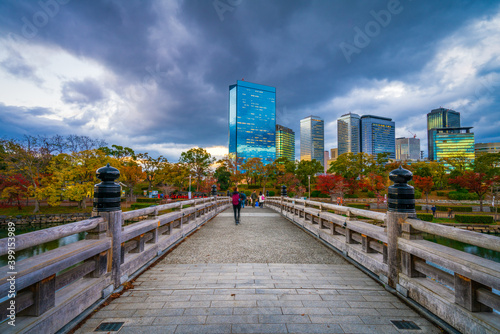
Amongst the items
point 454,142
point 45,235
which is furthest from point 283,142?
point 45,235

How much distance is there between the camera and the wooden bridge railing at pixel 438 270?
2117 mm

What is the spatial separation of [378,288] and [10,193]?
130 ft

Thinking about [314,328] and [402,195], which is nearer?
[314,328]

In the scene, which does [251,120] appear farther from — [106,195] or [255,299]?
[255,299]

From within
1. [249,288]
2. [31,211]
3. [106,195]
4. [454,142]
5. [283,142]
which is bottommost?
[31,211]

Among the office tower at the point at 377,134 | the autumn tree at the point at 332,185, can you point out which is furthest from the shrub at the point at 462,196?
the office tower at the point at 377,134

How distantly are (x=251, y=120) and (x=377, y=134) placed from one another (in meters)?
124

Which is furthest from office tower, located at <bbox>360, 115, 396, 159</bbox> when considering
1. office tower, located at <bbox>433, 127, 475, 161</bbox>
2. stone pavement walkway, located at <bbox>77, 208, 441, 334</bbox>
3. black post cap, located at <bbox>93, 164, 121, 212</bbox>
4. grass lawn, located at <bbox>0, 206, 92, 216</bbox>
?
black post cap, located at <bbox>93, 164, 121, 212</bbox>

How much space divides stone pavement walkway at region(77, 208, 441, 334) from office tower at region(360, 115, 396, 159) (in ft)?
684

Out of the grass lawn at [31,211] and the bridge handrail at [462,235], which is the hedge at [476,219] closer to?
the bridge handrail at [462,235]

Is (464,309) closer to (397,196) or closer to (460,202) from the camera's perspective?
(397,196)

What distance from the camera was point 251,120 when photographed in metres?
125

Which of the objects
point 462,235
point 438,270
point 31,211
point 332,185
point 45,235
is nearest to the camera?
point 45,235

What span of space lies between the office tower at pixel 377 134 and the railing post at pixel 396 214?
208 metres
